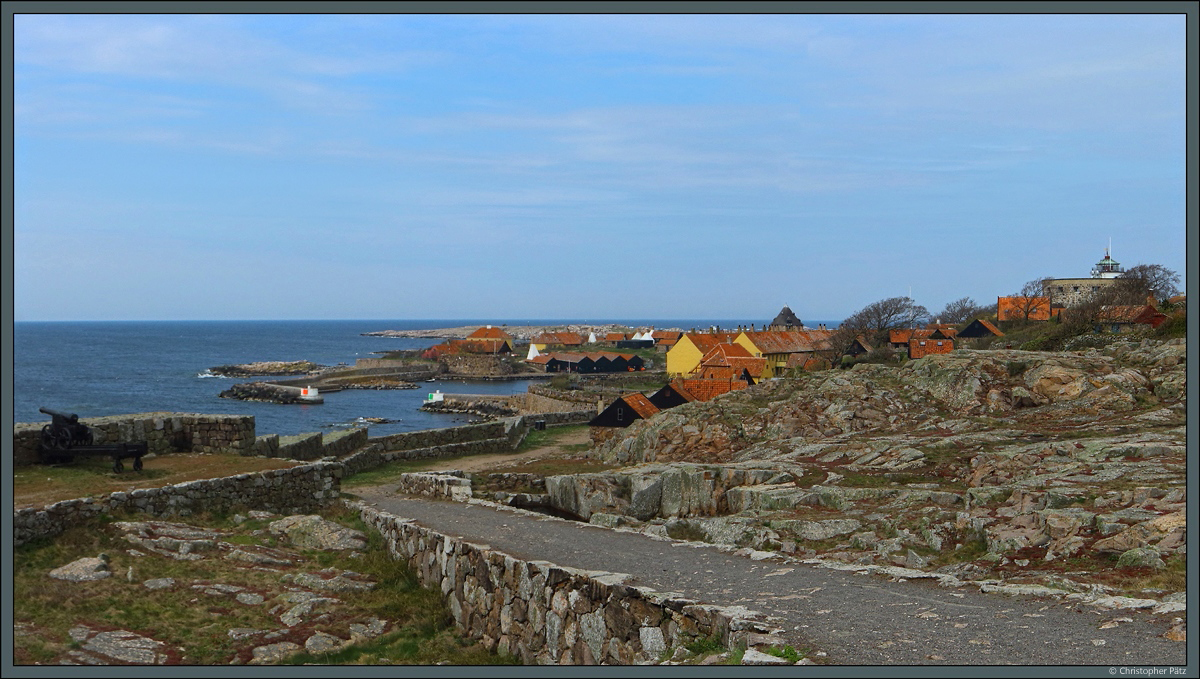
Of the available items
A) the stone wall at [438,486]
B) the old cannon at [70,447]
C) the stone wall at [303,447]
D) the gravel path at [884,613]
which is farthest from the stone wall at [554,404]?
the gravel path at [884,613]

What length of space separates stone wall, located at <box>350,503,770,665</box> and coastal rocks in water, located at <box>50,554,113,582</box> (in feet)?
16.3

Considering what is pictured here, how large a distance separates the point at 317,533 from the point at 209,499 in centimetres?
284

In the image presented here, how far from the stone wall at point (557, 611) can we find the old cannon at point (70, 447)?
8.19m

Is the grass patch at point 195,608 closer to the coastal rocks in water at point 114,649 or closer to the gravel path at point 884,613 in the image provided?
the coastal rocks in water at point 114,649

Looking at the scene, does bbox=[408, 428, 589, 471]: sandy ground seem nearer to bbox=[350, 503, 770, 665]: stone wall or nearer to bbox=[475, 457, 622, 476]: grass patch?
bbox=[475, 457, 622, 476]: grass patch

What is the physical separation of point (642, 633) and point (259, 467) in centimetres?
1287

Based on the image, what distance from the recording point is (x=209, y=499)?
56.3 feet

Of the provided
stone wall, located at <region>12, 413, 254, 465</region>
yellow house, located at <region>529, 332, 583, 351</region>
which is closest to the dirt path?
stone wall, located at <region>12, 413, 254, 465</region>

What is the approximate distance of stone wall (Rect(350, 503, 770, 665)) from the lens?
30.6 ft

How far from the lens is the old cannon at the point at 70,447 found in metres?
18.1

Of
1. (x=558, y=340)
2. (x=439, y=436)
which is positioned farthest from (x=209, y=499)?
(x=558, y=340)

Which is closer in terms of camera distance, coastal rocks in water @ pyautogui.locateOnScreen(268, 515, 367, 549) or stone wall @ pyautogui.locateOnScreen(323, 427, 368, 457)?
coastal rocks in water @ pyautogui.locateOnScreen(268, 515, 367, 549)

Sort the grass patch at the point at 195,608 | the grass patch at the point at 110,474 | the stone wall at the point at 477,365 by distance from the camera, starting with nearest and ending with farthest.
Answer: the grass patch at the point at 195,608
the grass patch at the point at 110,474
the stone wall at the point at 477,365

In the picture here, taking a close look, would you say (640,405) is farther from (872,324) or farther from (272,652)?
(872,324)
